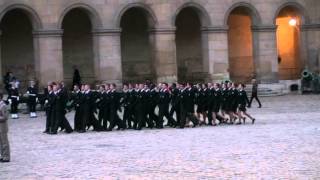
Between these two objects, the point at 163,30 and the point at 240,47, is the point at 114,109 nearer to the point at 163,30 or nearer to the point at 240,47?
the point at 163,30

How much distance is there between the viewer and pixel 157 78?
119 feet

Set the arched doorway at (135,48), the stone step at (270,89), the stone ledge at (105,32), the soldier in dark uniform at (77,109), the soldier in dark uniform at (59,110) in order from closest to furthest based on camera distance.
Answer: the soldier in dark uniform at (59,110)
the soldier in dark uniform at (77,109)
the stone ledge at (105,32)
the stone step at (270,89)
the arched doorway at (135,48)

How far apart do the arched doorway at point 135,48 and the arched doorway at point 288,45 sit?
28.3 feet

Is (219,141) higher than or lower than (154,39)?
lower

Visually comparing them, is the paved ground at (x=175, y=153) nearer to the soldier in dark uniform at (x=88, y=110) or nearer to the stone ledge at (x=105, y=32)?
the soldier in dark uniform at (x=88, y=110)

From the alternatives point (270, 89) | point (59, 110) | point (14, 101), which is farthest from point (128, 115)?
point (270, 89)

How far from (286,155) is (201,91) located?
952cm

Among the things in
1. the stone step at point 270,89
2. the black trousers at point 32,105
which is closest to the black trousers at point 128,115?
the black trousers at point 32,105

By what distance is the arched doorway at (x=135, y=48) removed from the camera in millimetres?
39406

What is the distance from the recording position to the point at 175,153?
16047mm

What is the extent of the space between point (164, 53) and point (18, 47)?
26.6 feet

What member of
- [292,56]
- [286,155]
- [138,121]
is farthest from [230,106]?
[292,56]

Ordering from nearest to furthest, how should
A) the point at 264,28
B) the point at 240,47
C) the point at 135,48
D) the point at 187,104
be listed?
the point at 187,104, the point at 264,28, the point at 135,48, the point at 240,47

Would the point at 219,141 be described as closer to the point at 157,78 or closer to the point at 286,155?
the point at 286,155
